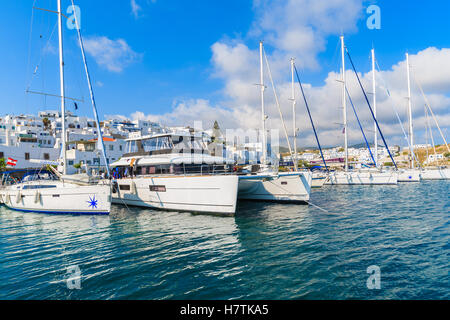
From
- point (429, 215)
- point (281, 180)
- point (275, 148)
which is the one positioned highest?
point (275, 148)

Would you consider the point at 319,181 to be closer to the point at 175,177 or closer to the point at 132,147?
the point at 175,177

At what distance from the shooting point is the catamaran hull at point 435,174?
3598 cm

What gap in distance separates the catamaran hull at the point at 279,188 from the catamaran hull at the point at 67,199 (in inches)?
324

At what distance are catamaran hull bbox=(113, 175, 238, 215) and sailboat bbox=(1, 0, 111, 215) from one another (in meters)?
2.14

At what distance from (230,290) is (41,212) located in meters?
15.1

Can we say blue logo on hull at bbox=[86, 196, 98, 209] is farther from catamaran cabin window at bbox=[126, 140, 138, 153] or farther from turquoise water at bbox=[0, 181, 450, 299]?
catamaran cabin window at bbox=[126, 140, 138, 153]

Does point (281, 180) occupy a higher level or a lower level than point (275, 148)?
lower

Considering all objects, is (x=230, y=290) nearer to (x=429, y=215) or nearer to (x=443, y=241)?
(x=443, y=241)

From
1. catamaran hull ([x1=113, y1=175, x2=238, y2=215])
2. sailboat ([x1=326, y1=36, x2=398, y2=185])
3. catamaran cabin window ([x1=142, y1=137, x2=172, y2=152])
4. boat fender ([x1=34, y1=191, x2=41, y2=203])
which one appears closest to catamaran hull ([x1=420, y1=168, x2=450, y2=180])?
sailboat ([x1=326, y1=36, x2=398, y2=185])

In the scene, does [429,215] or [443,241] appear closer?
[443,241]

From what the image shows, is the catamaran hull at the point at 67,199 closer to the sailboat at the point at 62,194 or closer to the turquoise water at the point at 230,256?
the sailboat at the point at 62,194

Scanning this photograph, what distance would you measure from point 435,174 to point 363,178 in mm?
14779

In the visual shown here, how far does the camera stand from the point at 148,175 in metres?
15.6
